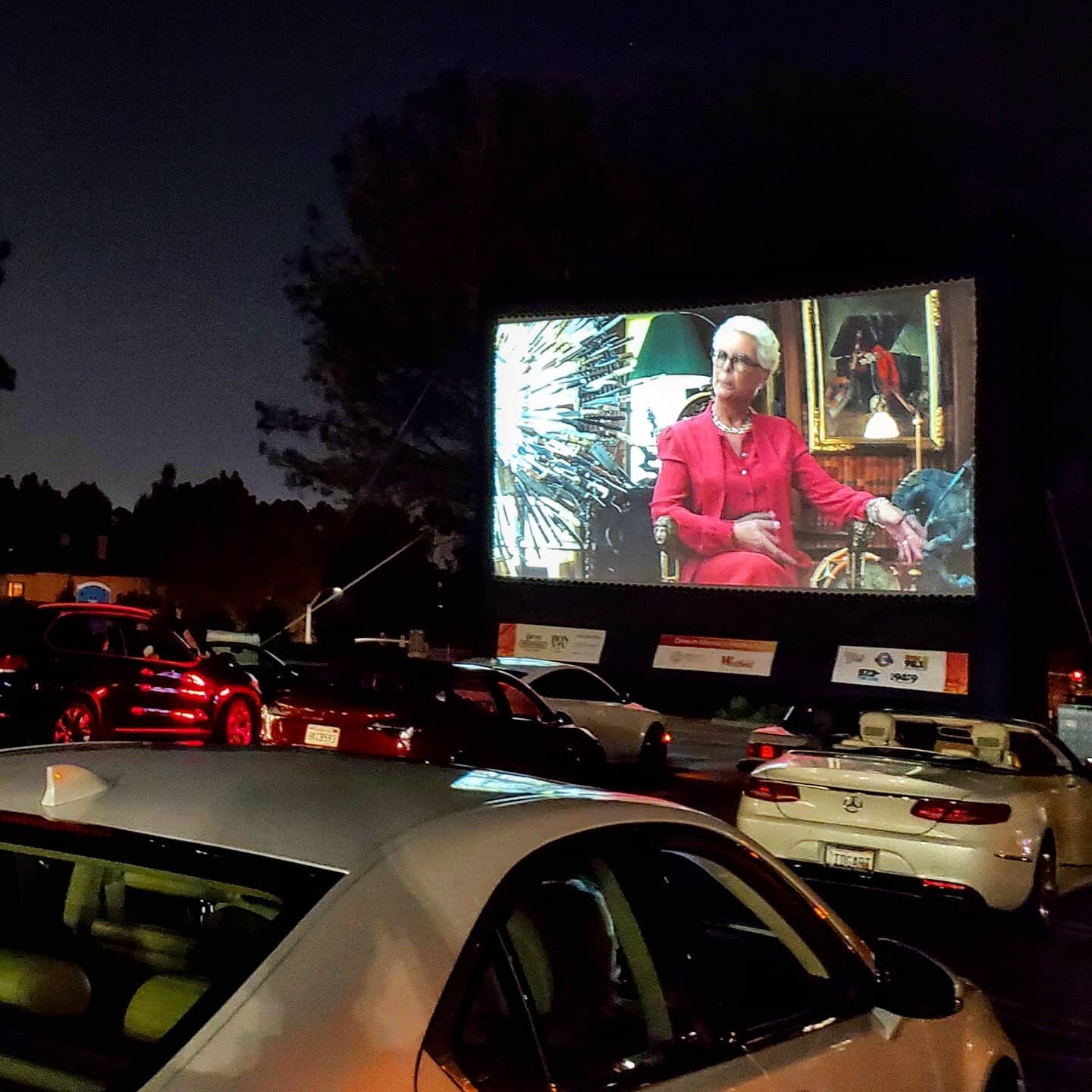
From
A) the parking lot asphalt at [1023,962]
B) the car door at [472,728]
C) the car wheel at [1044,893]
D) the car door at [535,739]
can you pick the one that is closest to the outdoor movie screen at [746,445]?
the car door at [535,739]

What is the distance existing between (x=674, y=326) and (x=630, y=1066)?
23503 millimetres

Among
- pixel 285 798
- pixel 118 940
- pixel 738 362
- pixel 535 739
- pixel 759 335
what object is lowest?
pixel 535 739

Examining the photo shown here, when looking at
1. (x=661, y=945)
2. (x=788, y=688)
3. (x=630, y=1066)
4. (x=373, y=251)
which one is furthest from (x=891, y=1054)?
(x=373, y=251)

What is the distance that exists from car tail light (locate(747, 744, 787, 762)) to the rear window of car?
31.0ft

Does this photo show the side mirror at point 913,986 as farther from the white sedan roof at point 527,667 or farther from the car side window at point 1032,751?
the white sedan roof at point 527,667

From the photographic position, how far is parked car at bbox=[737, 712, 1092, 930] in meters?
8.32

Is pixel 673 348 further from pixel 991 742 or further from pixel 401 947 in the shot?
pixel 401 947

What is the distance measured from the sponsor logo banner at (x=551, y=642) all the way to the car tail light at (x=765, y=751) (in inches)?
583

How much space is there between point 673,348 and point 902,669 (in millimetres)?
7043

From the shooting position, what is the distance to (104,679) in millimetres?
14180

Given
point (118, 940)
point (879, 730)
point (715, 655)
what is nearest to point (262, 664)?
point (715, 655)

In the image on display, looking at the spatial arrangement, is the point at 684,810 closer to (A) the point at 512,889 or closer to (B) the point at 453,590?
(A) the point at 512,889

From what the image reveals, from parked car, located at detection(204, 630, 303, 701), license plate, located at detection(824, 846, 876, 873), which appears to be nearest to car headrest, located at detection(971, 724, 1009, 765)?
license plate, located at detection(824, 846, 876, 873)

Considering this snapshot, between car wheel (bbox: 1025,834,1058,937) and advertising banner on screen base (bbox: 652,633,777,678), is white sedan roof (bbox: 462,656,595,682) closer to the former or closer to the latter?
car wheel (bbox: 1025,834,1058,937)
